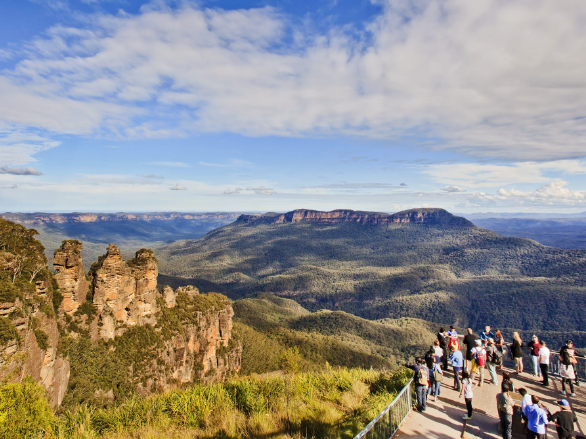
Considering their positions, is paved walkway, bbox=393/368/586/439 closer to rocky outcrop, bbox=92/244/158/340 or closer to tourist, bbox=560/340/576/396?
tourist, bbox=560/340/576/396

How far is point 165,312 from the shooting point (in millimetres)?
54875

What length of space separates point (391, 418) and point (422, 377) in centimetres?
331

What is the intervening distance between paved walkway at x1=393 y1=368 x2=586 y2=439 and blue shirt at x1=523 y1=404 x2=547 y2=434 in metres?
1.39

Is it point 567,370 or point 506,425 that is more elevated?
point 506,425

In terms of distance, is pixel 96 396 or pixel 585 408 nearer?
pixel 585 408

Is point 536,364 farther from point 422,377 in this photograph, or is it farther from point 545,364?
point 422,377

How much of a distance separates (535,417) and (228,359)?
67.9 meters

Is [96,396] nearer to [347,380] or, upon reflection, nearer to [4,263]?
[4,263]

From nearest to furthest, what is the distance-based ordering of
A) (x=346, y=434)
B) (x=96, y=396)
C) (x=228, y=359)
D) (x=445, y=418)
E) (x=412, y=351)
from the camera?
(x=346, y=434) < (x=445, y=418) < (x=96, y=396) < (x=228, y=359) < (x=412, y=351)

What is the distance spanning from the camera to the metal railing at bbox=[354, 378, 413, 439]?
949cm

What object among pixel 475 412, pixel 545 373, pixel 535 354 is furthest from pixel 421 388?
pixel 535 354

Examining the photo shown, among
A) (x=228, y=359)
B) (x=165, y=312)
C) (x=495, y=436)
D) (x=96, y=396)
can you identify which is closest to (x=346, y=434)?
(x=495, y=436)

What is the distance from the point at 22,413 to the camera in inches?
331

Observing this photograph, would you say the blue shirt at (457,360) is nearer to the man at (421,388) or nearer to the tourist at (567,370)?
the man at (421,388)
